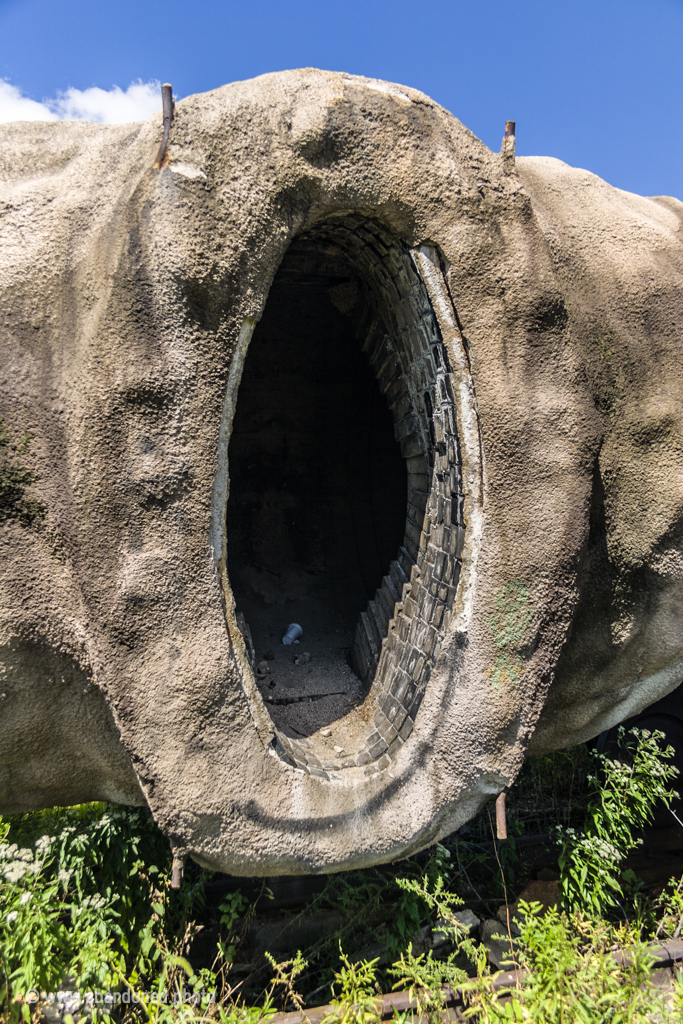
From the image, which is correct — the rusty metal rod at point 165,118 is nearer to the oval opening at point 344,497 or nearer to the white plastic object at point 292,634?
the oval opening at point 344,497

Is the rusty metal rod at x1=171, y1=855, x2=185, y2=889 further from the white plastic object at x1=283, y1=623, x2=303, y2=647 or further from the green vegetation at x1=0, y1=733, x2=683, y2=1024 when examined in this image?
the white plastic object at x1=283, y1=623, x2=303, y2=647

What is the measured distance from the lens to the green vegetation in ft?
6.93

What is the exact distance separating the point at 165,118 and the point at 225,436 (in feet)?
2.71

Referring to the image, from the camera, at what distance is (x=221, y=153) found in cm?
157

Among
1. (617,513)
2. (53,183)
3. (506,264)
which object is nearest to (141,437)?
(53,183)

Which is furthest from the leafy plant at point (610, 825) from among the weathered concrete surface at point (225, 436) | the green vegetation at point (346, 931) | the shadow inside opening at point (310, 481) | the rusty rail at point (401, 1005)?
the shadow inside opening at point (310, 481)

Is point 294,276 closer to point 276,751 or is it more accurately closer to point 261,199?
point 261,199

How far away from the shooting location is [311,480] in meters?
3.93

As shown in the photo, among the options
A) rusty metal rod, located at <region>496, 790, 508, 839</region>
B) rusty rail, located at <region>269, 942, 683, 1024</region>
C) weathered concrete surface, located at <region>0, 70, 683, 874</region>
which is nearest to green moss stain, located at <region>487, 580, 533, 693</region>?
weathered concrete surface, located at <region>0, 70, 683, 874</region>

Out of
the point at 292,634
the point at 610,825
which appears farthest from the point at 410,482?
the point at 610,825

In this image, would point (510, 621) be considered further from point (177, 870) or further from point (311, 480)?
point (311, 480)

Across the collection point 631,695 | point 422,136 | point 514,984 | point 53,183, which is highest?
point 422,136

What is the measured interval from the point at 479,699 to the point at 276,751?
2.08 feet

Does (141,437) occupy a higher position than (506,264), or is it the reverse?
(506,264)
